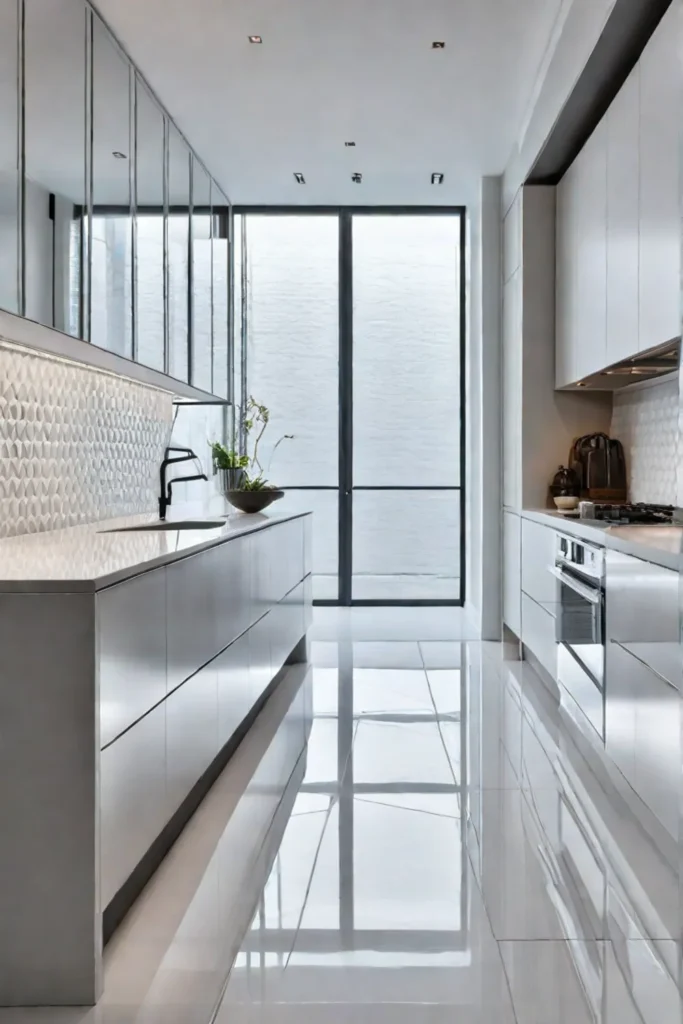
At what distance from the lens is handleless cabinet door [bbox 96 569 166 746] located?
1802mm

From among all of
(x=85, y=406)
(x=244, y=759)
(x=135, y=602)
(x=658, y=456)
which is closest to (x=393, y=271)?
(x=658, y=456)

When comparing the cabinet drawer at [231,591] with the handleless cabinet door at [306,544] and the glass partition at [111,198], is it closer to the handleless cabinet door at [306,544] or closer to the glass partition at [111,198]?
the glass partition at [111,198]

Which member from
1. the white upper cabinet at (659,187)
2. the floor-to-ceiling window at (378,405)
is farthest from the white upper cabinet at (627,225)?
the floor-to-ceiling window at (378,405)

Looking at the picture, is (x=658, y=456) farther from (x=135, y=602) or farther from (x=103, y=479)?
(x=135, y=602)

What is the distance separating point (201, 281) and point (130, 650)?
332 cm

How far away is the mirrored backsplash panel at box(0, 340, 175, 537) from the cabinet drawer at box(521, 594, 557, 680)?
196cm

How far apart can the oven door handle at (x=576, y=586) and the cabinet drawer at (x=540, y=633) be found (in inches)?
10.3

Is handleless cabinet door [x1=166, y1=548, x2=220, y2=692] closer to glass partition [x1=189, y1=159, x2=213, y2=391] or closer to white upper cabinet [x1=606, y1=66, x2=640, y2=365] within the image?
white upper cabinet [x1=606, y1=66, x2=640, y2=365]

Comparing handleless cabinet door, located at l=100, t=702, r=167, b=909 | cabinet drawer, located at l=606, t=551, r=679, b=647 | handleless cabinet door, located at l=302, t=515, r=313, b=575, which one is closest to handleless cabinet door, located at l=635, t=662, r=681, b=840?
cabinet drawer, located at l=606, t=551, r=679, b=647

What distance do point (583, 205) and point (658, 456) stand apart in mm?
1192

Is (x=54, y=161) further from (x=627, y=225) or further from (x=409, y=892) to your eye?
(x=409, y=892)

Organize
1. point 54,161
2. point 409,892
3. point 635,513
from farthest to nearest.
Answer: point 635,513
point 54,161
point 409,892

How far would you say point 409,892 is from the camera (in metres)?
2.21

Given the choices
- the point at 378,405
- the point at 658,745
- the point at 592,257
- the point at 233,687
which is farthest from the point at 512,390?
the point at 658,745
